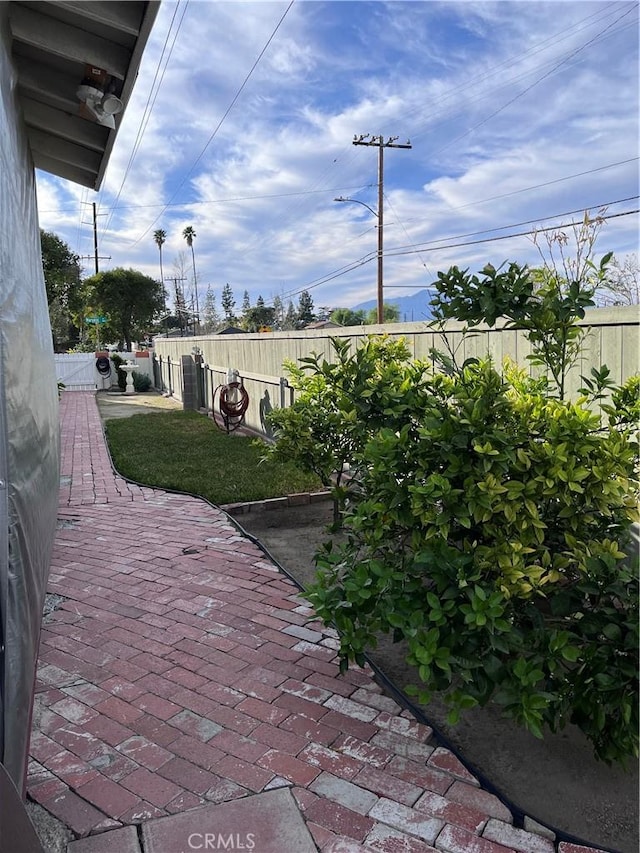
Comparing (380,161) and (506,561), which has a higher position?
(380,161)

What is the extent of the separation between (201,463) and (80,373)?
16499mm

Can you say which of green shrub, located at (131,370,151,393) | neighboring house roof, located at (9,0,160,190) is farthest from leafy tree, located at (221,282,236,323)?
neighboring house roof, located at (9,0,160,190)

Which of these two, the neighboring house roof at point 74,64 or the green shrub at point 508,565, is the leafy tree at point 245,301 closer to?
the neighboring house roof at point 74,64

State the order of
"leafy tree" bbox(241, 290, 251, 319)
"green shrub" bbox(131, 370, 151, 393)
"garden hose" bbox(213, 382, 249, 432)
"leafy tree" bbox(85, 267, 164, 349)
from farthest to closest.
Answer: "leafy tree" bbox(241, 290, 251, 319), "leafy tree" bbox(85, 267, 164, 349), "green shrub" bbox(131, 370, 151, 393), "garden hose" bbox(213, 382, 249, 432)

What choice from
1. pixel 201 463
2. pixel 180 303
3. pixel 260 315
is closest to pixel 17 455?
pixel 201 463

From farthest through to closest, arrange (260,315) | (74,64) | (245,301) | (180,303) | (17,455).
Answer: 1. (245,301)
2. (260,315)
3. (180,303)
4. (74,64)
5. (17,455)

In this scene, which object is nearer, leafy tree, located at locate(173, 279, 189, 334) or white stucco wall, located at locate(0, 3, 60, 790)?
white stucco wall, located at locate(0, 3, 60, 790)

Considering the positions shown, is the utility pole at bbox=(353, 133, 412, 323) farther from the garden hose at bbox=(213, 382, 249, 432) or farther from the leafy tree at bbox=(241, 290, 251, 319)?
the leafy tree at bbox=(241, 290, 251, 319)

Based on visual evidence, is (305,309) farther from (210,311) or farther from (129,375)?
(129,375)

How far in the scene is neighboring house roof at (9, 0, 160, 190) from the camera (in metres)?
2.56

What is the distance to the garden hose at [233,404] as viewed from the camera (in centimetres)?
1000

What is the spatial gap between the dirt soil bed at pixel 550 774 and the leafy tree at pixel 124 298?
32.5 metres

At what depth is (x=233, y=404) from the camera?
33.2ft

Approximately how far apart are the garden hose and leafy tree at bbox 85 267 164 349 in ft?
78.7
